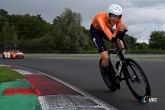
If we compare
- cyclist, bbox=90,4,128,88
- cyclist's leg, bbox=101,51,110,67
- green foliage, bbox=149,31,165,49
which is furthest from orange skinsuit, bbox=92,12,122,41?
green foliage, bbox=149,31,165,49

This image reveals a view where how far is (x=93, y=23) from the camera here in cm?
866

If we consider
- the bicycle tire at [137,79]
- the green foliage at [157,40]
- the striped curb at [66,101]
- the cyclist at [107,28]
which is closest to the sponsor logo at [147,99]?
the bicycle tire at [137,79]

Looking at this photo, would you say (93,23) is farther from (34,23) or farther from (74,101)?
(34,23)

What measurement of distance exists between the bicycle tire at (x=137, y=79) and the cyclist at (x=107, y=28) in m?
0.67

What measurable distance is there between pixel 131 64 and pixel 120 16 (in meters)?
1.03

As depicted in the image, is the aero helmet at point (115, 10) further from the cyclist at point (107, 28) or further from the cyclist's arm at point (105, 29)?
the cyclist's arm at point (105, 29)

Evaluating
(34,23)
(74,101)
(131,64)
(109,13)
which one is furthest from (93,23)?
(34,23)

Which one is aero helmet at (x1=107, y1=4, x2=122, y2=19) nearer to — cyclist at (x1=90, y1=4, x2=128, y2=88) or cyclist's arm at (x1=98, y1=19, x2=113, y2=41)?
cyclist at (x1=90, y1=4, x2=128, y2=88)

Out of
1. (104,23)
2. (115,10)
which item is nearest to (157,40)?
(104,23)

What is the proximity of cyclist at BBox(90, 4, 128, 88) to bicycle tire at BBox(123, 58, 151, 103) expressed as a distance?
67cm

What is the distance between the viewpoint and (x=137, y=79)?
7410 mm

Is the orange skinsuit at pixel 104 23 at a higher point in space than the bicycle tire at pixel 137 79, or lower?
higher

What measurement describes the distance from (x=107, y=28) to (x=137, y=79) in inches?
50.8

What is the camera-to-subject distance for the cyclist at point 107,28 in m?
7.61
